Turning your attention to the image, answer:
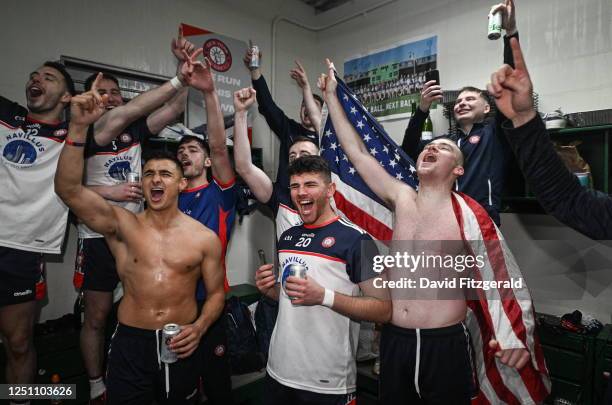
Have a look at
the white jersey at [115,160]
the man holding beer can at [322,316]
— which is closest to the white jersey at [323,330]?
the man holding beer can at [322,316]

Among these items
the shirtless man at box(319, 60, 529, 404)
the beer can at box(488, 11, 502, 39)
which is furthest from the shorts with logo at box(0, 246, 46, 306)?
the beer can at box(488, 11, 502, 39)

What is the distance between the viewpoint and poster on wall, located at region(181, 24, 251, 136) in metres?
4.25

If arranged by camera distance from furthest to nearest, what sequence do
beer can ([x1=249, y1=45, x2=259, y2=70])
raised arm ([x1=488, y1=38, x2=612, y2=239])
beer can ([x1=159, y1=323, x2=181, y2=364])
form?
beer can ([x1=249, y1=45, x2=259, y2=70])
beer can ([x1=159, y1=323, x2=181, y2=364])
raised arm ([x1=488, y1=38, x2=612, y2=239])

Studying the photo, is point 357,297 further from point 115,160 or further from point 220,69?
point 220,69

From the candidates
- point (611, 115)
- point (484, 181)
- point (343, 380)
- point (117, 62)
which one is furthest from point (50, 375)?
point (611, 115)

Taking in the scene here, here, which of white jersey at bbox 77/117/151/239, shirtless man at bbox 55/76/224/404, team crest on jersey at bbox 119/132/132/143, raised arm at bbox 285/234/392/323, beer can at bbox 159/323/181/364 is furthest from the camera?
team crest on jersey at bbox 119/132/132/143

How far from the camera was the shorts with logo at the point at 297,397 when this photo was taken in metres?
1.78

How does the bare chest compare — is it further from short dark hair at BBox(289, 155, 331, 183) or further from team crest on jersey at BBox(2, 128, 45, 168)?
team crest on jersey at BBox(2, 128, 45, 168)

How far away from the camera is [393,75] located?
178 inches

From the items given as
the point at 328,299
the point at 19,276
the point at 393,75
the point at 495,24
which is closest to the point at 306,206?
the point at 328,299

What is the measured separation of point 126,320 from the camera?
204 centimetres

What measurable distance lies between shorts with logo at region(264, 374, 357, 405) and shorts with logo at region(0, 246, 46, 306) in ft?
6.00

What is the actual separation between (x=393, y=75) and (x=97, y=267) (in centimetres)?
373

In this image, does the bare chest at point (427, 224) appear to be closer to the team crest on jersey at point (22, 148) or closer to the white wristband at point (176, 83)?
the white wristband at point (176, 83)
